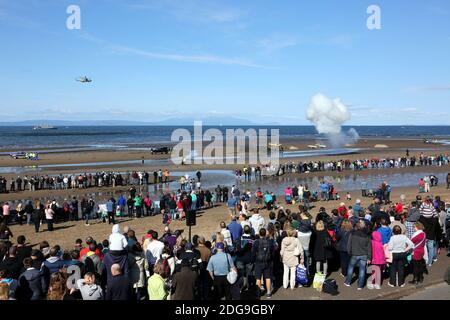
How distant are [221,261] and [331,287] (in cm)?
269

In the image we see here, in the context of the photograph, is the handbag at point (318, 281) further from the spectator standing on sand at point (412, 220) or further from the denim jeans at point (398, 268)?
the spectator standing on sand at point (412, 220)

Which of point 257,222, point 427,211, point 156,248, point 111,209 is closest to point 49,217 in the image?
point 111,209

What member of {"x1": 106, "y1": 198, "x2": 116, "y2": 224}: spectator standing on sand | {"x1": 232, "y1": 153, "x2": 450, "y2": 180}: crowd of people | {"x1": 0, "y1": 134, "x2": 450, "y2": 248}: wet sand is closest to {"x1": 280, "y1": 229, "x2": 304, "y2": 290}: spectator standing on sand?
{"x1": 0, "y1": 134, "x2": 450, "y2": 248}: wet sand

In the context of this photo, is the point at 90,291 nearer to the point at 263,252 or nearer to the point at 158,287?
the point at 158,287

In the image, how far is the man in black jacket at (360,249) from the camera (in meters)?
9.40

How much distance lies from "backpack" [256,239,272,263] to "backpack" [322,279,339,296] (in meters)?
1.46

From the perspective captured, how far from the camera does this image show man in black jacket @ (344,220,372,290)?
9398 millimetres

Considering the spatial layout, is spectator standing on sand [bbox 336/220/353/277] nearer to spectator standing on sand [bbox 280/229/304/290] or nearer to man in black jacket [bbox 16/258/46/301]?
spectator standing on sand [bbox 280/229/304/290]

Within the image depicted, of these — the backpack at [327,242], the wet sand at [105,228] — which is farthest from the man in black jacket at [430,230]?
the wet sand at [105,228]

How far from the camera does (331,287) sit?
9.42 metres

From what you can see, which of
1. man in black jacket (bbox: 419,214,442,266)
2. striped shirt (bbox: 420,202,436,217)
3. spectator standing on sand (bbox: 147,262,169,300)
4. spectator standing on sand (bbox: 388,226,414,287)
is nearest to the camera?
spectator standing on sand (bbox: 147,262,169,300)

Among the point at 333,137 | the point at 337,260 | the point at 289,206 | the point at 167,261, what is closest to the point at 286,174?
the point at 289,206
